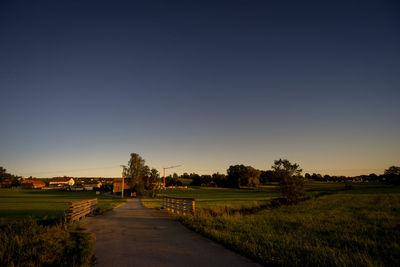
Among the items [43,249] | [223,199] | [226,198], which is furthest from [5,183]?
[43,249]

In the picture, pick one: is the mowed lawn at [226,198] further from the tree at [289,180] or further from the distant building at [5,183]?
the distant building at [5,183]

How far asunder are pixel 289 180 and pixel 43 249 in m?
26.2

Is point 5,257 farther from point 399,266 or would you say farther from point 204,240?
point 399,266

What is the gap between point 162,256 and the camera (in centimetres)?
624

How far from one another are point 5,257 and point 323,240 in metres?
10.3

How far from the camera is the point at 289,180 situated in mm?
26922

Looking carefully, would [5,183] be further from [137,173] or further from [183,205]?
[183,205]

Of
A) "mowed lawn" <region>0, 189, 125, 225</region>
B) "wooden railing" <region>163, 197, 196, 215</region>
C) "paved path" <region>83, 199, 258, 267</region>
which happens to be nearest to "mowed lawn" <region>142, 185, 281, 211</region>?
"wooden railing" <region>163, 197, 196, 215</region>

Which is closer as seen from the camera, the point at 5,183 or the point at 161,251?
the point at 161,251

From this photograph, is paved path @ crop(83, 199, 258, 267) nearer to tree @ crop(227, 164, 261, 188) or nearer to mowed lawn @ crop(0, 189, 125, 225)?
mowed lawn @ crop(0, 189, 125, 225)

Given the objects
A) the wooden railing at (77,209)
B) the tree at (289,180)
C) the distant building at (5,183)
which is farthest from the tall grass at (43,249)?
the distant building at (5,183)

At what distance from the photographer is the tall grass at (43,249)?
5312 millimetres

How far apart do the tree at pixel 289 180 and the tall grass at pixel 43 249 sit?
24.1 m

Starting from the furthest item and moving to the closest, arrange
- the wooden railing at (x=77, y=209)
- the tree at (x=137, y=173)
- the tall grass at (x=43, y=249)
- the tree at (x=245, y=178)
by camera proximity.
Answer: the tree at (x=245, y=178) < the tree at (x=137, y=173) < the wooden railing at (x=77, y=209) < the tall grass at (x=43, y=249)
